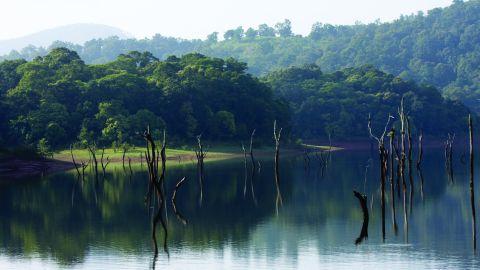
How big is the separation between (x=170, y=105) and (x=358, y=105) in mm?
50714

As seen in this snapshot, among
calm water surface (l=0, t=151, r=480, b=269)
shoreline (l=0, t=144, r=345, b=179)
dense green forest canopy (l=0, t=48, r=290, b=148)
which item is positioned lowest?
calm water surface (l=0, t=151, r=480, b=269)

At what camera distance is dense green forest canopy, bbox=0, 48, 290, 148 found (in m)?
125

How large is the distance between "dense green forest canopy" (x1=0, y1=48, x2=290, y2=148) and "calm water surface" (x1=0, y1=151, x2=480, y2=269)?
36.8 metres

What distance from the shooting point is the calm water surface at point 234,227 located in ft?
143

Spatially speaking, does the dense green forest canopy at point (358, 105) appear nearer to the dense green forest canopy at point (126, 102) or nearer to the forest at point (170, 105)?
the forest at point (170, 105)

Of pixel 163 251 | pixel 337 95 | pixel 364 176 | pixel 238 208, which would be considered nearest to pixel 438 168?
pixel 364 176

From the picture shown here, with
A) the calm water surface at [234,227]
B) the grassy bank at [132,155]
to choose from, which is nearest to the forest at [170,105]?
the grassy bank at [132,155]

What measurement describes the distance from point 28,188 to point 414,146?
342ft

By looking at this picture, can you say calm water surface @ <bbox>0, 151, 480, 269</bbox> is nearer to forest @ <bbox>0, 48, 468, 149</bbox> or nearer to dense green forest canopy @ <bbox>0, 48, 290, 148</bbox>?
dense green forest canopy @ <bbox>0, 48, 290, 148</bbox>

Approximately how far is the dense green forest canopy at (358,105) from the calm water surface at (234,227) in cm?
8506

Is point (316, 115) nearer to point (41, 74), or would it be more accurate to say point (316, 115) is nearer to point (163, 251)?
point (41, 74)

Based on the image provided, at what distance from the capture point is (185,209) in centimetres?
6412

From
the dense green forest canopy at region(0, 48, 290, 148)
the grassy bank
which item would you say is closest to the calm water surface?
the grassy bank

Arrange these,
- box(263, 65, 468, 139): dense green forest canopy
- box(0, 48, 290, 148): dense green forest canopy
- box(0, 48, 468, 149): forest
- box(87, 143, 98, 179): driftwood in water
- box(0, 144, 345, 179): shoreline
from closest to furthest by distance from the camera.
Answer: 1. box(87, 143, 98, 179): driftwood in water
2. box(0, 144, 345, 179): shoreline
3. box(0, 48, 290, 148): dense green forest canopy
4. box(0, 48, 468, 149): forest
5. box(263, 65, 468, 139): dense green forest canopy
